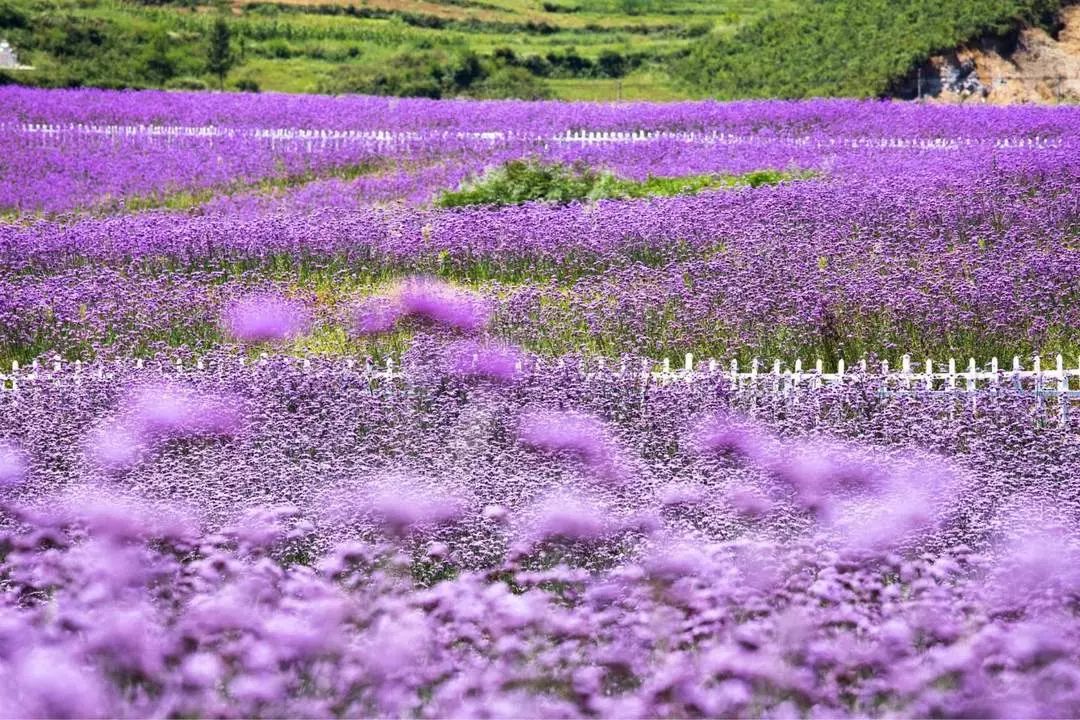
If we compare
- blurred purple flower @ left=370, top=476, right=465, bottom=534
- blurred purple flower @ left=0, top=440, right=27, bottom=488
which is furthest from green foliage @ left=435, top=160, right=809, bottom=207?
blurred purple flower @ left=370, top=476, right=465, bottom=534

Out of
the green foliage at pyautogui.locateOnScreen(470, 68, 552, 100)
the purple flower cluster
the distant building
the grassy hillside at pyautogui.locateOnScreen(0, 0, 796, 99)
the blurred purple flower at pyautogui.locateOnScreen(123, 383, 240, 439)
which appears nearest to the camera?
the purple flower cluster

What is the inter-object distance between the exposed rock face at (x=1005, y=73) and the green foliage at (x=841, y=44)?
0.44 metres

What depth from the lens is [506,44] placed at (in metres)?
61.9

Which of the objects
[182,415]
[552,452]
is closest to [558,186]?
[182,415]

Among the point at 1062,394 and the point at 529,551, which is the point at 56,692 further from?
the point at 1062,394

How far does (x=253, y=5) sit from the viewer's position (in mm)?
68500

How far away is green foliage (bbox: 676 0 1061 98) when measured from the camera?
39.5 metres

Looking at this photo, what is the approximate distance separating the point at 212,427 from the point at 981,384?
5.14 meters

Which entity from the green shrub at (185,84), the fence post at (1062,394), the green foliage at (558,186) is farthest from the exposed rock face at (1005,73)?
the fence post at (1062,394)

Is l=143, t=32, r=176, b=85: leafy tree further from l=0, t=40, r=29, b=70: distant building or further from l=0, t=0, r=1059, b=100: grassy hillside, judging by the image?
l=0, t=40, r=29, b=70: distant building

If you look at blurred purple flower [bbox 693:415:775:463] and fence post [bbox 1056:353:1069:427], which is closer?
blurred purple flower [bbox 693:415:775:463]

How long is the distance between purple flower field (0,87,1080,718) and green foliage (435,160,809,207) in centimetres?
52

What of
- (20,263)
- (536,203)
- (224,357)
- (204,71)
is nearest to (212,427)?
(224,357)

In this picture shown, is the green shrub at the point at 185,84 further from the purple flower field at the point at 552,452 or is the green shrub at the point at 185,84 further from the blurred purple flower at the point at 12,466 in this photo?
the blurred purple flower at the point at 12,466
